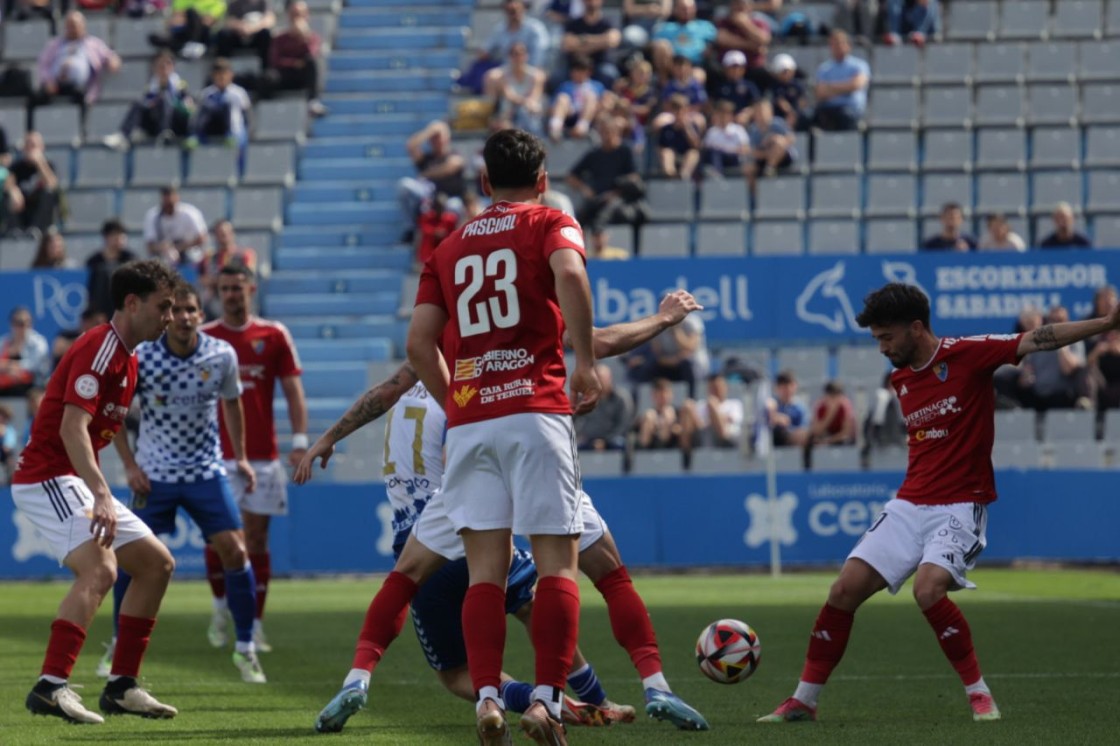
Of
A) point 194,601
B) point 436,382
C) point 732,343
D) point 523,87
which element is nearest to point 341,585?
point 194,601

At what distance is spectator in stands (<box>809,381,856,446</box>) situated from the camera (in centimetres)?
2047

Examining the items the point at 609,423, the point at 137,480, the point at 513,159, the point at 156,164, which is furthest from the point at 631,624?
the point at 156,164

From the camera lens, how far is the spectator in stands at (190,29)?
89.6 ft

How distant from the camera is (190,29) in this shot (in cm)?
2745

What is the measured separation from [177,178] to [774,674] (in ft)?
54.7

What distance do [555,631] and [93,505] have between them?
106 inches

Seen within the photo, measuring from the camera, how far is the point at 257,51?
26.8 meters

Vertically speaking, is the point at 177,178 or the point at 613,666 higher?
the point at 177,178

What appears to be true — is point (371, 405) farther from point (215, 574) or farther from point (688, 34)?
point (688, 34)

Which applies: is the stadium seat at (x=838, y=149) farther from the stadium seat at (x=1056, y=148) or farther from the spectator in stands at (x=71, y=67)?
the spectator in stands at (x=71, y=67)

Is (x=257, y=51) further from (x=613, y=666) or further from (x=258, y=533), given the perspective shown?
(x=613, y=666)

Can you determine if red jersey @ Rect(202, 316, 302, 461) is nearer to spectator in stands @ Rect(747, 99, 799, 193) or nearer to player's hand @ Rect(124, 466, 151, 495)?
player's hand @ Rect(124, 466, 151, 495)

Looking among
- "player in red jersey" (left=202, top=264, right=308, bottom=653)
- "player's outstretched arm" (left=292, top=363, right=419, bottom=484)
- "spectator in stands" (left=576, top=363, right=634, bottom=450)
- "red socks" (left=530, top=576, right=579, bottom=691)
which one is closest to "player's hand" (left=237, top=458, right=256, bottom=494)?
"player in red jersey" (left=202, top=264, right=308, bottom=653)

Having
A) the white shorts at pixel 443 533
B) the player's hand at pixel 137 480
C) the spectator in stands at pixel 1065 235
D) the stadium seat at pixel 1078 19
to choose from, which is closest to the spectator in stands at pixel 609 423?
the spectator in stands at pixel 1065 235
